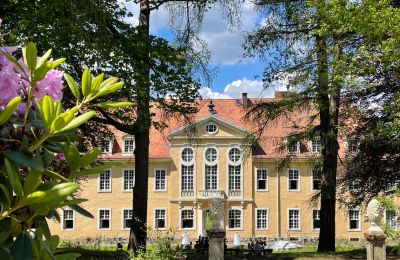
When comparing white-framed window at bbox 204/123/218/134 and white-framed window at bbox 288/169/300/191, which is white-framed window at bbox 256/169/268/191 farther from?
white-framed window at bbox 204/123/218/134

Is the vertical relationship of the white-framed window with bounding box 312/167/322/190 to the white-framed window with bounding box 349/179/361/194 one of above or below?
above

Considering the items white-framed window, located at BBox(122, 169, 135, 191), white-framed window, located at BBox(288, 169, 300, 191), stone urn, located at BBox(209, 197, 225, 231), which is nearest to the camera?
stone urn, located at BBox(209, 197, 225, 231)

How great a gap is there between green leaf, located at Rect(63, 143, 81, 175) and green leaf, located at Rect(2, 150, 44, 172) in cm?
19

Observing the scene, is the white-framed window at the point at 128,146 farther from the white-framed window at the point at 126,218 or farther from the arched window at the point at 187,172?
the white-framed window at the point at 126,218

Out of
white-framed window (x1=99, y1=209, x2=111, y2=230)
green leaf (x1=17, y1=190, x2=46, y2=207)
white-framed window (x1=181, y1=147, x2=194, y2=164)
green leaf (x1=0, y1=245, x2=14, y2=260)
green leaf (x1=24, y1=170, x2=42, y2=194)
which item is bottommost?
white-framed window (x1=99, y1=209, x2=111, y2=230)

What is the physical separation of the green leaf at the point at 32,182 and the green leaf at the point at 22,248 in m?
0.11

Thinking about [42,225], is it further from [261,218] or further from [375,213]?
[261,218]

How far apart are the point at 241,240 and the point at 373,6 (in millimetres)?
37926

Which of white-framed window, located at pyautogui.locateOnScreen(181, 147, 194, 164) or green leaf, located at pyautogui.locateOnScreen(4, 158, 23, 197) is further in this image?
white-framed window, located at pyautogui.locateOnScreen(181, 147, 194, 164)

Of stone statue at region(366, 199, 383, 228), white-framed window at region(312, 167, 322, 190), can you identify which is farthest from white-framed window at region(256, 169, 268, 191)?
stone statue at region(366, 199, 383, 228)

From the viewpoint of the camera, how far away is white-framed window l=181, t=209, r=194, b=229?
48344mm

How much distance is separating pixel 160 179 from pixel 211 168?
4.58 meters

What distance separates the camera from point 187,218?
159ft

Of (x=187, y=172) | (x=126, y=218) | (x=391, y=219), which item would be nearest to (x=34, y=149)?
(x=391, y=219)
